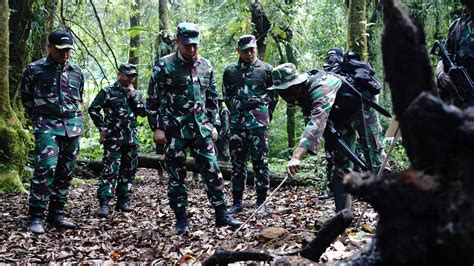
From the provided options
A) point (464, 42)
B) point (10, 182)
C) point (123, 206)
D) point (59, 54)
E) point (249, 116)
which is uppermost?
point (464, 42)

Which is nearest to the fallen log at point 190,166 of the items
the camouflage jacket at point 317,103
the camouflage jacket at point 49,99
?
the camouflage jacket at point 49,99

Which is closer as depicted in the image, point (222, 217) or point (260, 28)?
point (222, 217)

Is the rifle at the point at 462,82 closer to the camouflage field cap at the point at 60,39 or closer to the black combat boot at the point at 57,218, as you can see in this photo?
the camouflage field cap at the point at 60,39

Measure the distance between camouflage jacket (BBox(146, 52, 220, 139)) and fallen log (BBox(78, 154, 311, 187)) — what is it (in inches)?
159

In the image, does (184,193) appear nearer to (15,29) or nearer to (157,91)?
(157,91)

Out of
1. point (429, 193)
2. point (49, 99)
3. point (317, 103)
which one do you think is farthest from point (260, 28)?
point (429, 193)

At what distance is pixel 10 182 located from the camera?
824 centimetres

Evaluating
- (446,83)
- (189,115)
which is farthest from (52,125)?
(446,83)

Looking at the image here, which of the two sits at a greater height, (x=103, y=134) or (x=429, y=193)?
(x=429, y=193)

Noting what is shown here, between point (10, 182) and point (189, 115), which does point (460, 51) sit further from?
point (10, 182)

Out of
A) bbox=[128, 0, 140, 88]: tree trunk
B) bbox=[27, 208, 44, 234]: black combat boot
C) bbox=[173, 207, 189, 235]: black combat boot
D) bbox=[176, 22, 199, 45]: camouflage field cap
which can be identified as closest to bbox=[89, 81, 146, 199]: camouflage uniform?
bbox=[27, 208, 44, 234]: black combat boot

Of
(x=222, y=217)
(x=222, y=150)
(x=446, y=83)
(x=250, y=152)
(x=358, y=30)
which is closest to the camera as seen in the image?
(x=446, y=83)

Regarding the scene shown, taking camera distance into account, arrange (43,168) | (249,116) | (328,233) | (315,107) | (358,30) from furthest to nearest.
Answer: (358,30)
(249,116)
(43,168)
(315,107)
(328,233)

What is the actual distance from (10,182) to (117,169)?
2.00m
